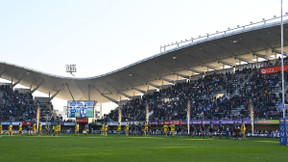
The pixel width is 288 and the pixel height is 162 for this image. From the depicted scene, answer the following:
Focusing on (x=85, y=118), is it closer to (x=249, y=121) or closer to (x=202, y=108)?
(x=202, y=108)

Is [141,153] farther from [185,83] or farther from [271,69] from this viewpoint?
[185,83]

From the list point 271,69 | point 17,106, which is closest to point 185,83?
point 271,69

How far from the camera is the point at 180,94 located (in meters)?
68.3

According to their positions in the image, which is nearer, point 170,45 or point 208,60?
point 208,60

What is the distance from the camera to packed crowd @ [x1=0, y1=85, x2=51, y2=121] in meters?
76.7

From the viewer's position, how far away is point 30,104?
81375mm

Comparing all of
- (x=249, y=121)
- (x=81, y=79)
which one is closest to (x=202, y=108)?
(x=249, y=121)

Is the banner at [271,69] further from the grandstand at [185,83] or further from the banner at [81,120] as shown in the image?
the banner at [81,120]

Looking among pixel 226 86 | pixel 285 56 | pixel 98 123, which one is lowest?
pixel 98 123

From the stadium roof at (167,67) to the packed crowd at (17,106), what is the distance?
2.72 metres

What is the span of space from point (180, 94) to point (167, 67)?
5.48 m

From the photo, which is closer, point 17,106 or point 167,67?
A: point 167,67

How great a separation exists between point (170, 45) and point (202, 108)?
1414 centimetres

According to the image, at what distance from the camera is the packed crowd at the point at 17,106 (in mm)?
76688
